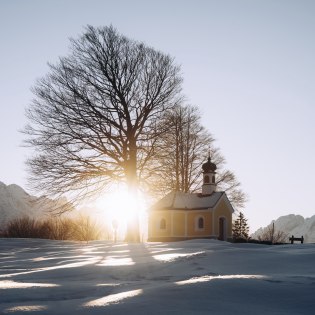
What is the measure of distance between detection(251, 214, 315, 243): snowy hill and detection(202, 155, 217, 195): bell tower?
52.6m

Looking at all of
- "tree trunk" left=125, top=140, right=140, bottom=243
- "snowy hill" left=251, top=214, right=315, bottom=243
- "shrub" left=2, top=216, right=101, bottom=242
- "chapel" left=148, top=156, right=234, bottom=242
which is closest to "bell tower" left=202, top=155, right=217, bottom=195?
"chapel" left=148, top=156, right=234, bottom=242

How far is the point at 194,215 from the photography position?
3716cm

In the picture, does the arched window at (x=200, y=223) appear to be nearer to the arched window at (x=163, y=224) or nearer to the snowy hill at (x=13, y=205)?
the arched window at (x=163, y=224)

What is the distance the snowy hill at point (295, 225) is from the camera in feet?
279

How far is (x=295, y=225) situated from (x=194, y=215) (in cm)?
5939

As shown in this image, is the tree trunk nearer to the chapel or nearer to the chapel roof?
the chapel

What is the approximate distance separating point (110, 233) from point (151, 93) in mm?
8859

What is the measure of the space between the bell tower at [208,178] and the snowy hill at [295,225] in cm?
5261

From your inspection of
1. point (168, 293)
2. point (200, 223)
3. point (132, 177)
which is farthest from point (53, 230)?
point (168, 293)

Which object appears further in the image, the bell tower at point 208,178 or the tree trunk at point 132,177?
the bell tower at point 208,178

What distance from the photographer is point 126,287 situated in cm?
380

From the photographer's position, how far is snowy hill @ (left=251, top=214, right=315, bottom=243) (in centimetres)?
8516

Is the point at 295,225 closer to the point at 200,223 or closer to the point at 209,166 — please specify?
the point at 200,223

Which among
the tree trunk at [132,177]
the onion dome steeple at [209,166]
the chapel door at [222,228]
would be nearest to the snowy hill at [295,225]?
the chapel door at [222,228]
